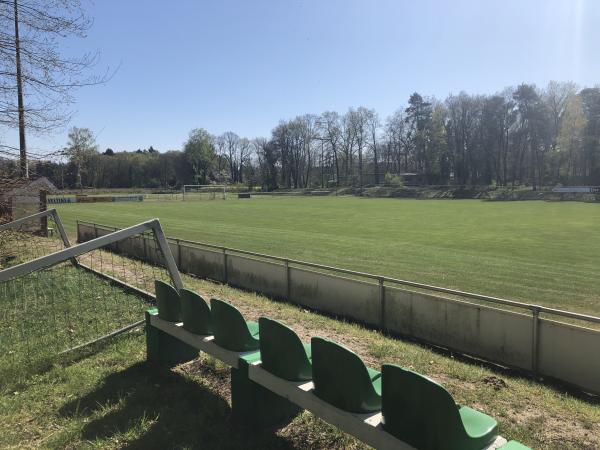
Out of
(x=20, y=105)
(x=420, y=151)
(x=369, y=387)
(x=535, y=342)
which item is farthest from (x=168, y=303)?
(x=420, y=151)

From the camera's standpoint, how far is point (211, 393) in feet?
13.9

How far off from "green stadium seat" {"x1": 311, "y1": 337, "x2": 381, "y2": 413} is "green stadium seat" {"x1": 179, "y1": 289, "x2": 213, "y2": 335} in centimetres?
159

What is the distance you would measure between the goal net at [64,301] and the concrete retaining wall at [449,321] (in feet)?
7.66

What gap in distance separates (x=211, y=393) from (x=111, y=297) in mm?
4727

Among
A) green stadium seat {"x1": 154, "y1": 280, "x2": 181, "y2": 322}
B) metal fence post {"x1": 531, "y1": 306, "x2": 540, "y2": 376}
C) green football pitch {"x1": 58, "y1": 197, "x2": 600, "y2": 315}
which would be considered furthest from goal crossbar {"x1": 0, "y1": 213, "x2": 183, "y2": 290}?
green football pitch {"x1": 58, "y1": 197, "x2": 600, "y2": 315}

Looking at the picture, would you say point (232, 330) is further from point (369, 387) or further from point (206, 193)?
point (206, 193)

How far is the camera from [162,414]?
3803mm

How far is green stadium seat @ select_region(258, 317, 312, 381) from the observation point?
130 inches

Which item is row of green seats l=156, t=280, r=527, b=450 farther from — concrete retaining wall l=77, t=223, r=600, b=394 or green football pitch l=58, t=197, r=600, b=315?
green football pitch l=58, t=197, r=600, b=315

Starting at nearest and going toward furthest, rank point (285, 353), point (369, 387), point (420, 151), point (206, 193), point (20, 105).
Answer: point (369, 387) < point (285, 353) < point (20, 105) < point (206, 193) < point (420, 151)

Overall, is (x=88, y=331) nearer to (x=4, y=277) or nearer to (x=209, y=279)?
(x=4, y=277)

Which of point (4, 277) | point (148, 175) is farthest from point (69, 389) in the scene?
point (148, 175)

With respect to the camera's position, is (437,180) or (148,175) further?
(148,175)

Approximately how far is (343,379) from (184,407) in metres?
1.75
